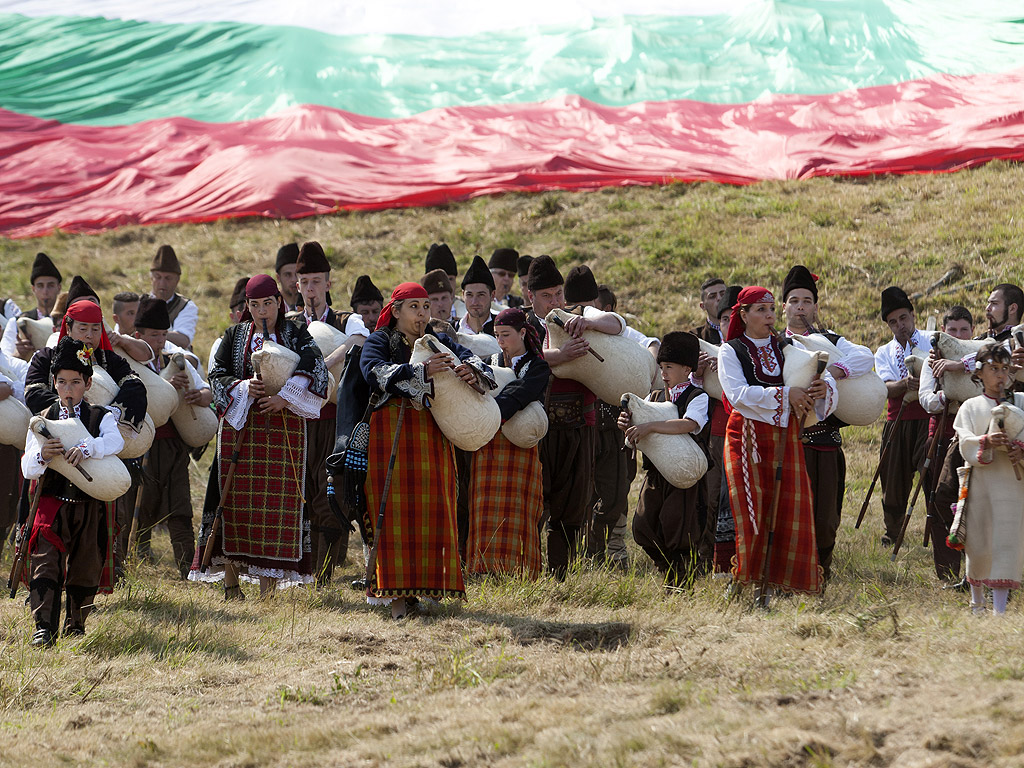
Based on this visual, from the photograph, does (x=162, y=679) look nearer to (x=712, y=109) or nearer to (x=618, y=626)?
(x=618, y=626)

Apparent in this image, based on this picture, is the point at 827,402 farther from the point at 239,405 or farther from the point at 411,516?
the point at 239,405

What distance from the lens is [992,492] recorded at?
5918mm

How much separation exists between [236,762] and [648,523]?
3.09m

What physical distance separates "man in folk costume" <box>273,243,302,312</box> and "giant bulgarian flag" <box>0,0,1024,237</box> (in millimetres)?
6722

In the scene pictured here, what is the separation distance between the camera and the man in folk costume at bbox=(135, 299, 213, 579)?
7.21 metres

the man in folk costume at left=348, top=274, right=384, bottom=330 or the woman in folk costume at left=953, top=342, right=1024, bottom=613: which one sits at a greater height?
the man in folk costume at left=348, top=274, right=384, bottom=330

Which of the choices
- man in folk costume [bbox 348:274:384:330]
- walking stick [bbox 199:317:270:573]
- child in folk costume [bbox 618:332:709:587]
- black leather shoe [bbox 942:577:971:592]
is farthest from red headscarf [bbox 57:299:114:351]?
black leather shoe [bbox 942:577:971:592]

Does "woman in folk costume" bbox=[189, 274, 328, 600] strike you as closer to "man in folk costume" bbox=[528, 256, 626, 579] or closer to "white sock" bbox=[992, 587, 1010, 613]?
"man in folk costume" bbox=[528, 256, 626, 579]

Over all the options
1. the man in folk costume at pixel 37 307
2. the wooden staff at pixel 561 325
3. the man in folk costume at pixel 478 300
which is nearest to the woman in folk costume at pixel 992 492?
the wooden staff at pixel 561 325

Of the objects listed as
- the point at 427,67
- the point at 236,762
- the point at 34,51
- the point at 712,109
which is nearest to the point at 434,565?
the point at 236,762

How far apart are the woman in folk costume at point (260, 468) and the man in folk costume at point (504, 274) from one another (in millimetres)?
2229

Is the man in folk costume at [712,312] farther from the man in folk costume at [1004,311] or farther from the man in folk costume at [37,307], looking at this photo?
the man in folk costume at [37,307]

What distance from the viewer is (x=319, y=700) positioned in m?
4.23

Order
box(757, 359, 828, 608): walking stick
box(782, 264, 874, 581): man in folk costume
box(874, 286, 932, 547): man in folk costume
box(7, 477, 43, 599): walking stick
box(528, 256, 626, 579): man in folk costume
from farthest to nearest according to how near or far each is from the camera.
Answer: box(874, 286, 932, 547): man in folk costume, box(528, 256, 626, 579): man in folk costume, box(782, 264, 874, 581): man in folk costume, box(757, 359, 828, 608): walking stick, box(7, 477, 43, 599): walking stick
